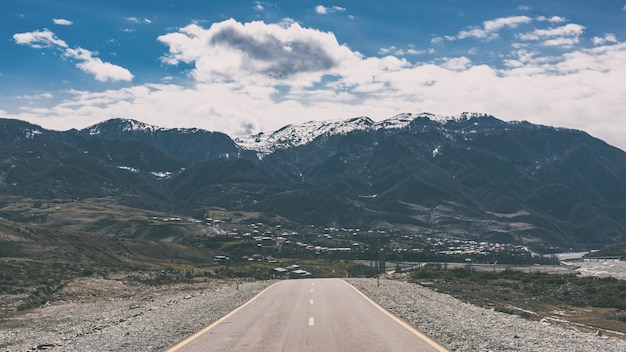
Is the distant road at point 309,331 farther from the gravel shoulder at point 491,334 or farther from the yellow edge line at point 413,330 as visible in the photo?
the gravel shoulder at point 491,334

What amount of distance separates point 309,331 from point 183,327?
19.2 ft

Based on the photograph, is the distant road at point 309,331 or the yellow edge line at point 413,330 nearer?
the yellow edge line at point 413,330

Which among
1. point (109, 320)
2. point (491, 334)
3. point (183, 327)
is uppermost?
point (491, 334)

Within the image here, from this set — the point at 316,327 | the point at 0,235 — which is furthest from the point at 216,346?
the point at 0,235

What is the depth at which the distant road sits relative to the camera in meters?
18.4

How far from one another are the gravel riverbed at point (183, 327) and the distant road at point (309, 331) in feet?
3.06

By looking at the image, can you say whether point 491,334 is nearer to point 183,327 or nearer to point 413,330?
point 413,330

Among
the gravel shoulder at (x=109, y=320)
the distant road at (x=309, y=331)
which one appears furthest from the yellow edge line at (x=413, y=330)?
the gravel shoulder at (x=109, y=320)

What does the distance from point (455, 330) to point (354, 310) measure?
847 centimetres

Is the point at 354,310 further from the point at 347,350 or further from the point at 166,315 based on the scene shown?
the point at 347,350

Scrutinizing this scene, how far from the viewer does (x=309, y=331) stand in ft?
72.5

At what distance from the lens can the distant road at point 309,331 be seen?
1842cm

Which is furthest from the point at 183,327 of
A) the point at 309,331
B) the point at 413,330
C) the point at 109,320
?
the point at 413,330

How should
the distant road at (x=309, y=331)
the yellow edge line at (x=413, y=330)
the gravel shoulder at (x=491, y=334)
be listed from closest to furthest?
the yellow edge line at (x=413, y=330)
the distant road at (x=309, y=331)
the gravel shoulder at (x=491, y=334)
